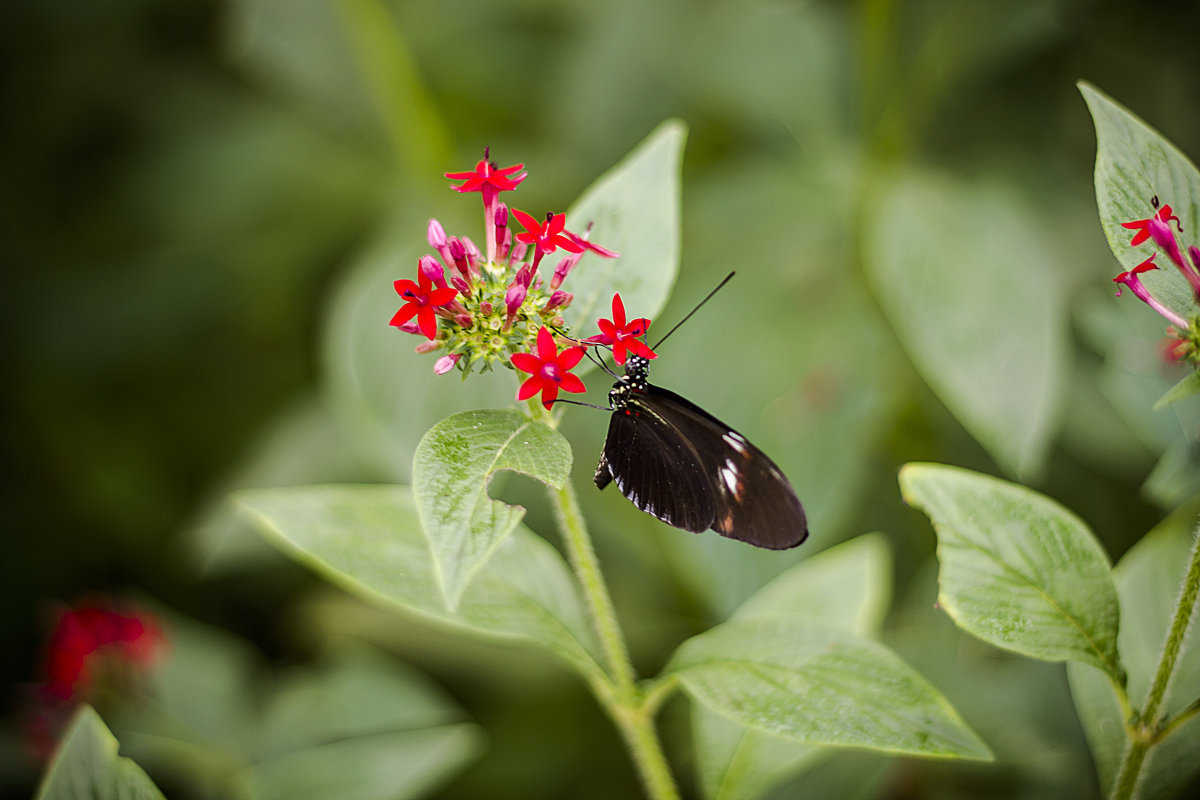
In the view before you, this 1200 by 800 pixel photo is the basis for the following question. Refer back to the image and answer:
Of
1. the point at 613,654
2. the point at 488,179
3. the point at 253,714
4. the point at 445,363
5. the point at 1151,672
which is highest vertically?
the point at 488,179

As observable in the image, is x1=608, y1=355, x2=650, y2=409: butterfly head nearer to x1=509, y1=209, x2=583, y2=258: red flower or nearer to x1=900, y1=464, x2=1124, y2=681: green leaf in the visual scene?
x1=509, y1=209, x2=583, y2=258: red flower

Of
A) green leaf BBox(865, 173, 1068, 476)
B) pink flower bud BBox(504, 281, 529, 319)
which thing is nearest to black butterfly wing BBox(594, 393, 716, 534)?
pink flower bud BBox(504, 281, 529, 319)

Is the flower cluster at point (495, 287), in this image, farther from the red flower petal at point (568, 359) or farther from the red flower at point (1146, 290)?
the red flower at point (1146, 290)

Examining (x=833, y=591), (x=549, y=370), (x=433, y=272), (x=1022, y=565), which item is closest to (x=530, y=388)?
(x=549, y=370)

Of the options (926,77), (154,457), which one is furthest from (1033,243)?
(154,457)

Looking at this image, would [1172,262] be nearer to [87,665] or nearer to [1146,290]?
[1146,290]

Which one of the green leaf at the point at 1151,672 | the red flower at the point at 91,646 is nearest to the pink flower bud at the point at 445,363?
the green leaf at the point at 1151,672
